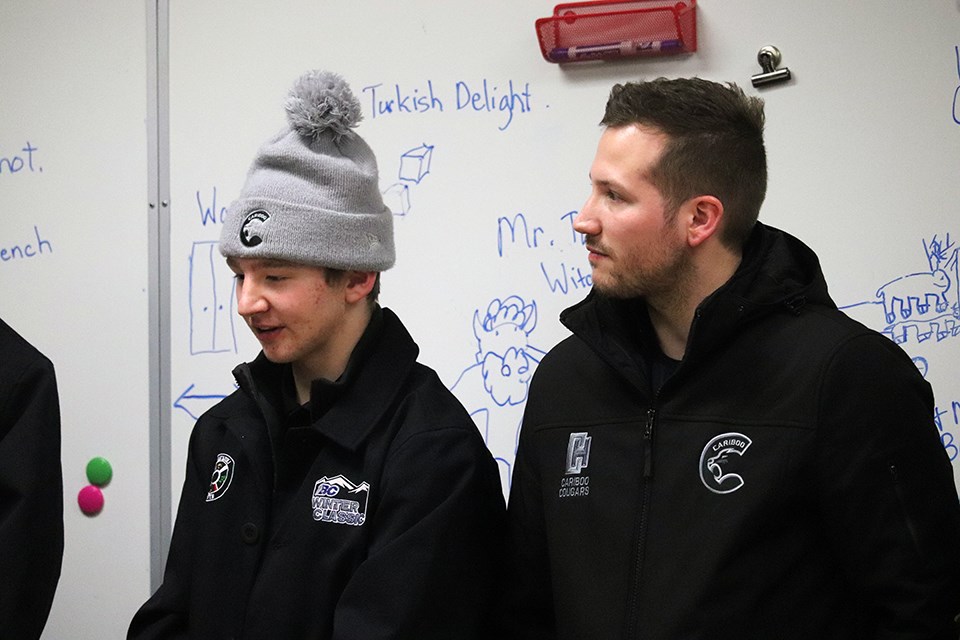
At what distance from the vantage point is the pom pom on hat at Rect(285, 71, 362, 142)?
1674 mm

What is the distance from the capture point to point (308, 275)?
5.45 ft

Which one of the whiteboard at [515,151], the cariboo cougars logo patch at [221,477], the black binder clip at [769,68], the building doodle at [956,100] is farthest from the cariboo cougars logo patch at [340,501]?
the building doodle at [956,100]

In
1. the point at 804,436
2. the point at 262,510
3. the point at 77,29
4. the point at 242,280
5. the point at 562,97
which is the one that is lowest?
the point at 262,510

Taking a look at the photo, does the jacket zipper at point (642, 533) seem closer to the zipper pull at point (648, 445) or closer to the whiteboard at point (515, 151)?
the zipper pull at point (648, 445)

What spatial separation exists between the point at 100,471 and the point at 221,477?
0.95 m

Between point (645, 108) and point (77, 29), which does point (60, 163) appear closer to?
point (77, 29)

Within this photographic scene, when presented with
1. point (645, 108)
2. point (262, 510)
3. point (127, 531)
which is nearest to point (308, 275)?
point (262, 510)

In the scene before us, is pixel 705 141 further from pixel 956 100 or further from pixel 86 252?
pixel 86 252

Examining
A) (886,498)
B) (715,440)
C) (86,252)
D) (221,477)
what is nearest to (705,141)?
(715,440)

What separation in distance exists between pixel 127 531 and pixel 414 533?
1.26m

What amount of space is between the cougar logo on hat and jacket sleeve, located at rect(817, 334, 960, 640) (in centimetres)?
79

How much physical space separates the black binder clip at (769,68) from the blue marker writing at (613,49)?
15cm

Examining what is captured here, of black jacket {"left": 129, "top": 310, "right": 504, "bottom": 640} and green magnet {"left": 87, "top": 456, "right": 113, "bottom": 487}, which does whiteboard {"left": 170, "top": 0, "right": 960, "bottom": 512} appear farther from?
black jacket {"left": 129, "top": 310, "right": 504, "bottom": 640}

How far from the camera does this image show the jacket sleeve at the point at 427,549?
149cm
